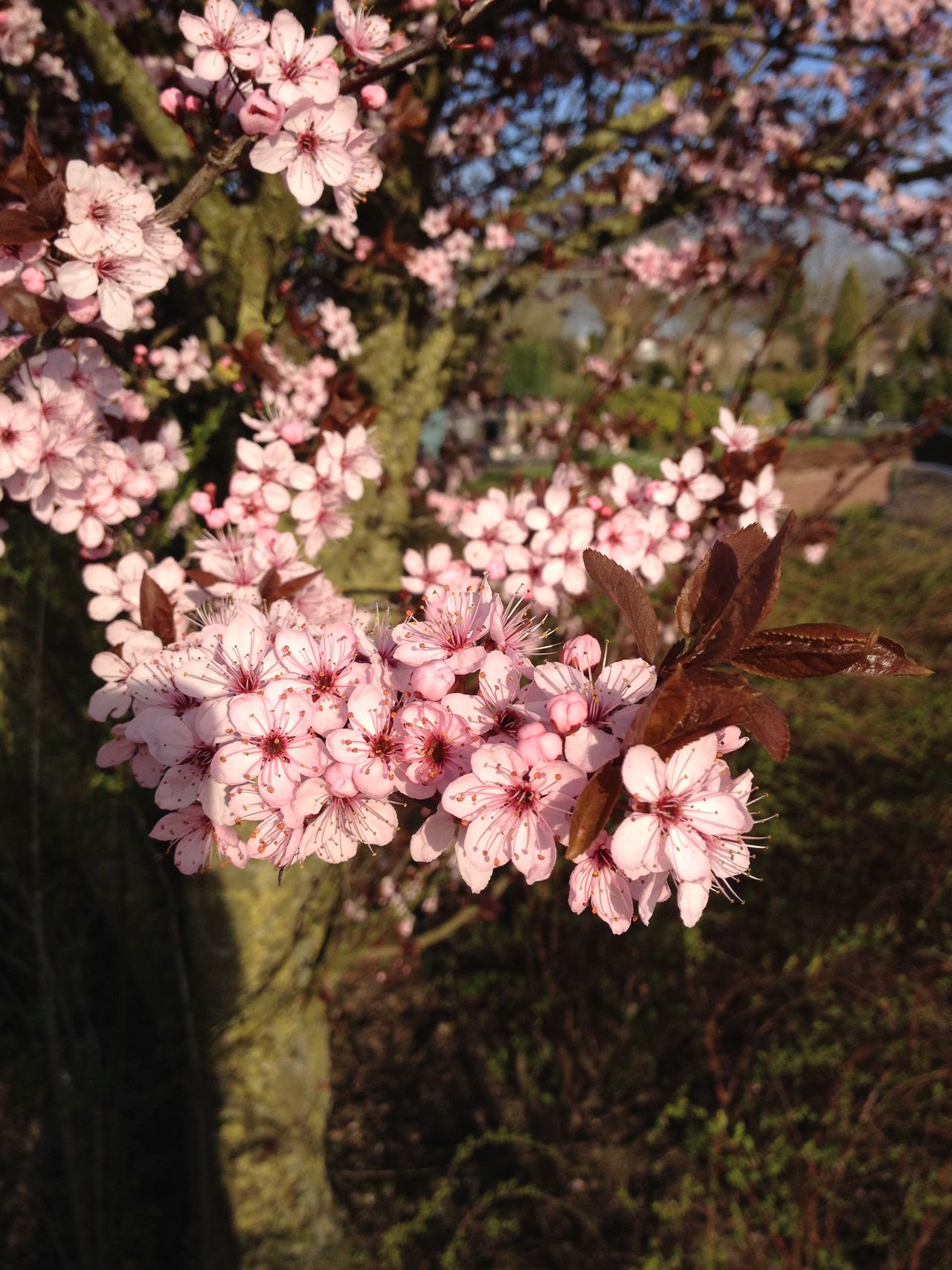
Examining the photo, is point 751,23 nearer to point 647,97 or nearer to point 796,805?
point 647,97

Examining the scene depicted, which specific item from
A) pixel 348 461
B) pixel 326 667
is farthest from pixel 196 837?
pixel 348 461

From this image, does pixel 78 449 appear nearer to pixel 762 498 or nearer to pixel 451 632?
pixel 451 632

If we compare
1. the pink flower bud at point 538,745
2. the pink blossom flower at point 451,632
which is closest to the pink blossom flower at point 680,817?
the pink flower bud at point 538,745

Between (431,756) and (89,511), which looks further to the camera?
(89,511)

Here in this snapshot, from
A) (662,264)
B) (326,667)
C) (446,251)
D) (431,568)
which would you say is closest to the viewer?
(326,667)

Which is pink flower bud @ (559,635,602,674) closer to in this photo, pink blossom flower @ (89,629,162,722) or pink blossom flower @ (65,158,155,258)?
pink blossom flower @ (89,629,162,722)

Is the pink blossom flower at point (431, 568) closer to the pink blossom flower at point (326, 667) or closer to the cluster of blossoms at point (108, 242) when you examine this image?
the pink blossom flower at point (326, 667)

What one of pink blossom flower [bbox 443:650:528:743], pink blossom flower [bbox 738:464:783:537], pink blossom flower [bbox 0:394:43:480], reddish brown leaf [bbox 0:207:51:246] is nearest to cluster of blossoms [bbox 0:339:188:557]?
pink blossom flower [bbox 0:394:43:480]
